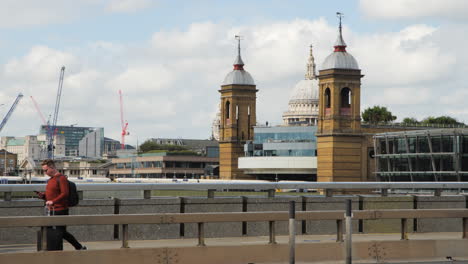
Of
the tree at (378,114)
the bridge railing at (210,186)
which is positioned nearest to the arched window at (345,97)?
the tree at (378,114)

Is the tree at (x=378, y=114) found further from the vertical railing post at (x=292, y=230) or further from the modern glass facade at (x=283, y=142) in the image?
the vertical railing post at (x=292, y=230)

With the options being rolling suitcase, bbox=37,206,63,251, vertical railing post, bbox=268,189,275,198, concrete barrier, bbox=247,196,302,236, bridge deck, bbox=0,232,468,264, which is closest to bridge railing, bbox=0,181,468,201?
vertical railing post, bbox=268,189,275,198

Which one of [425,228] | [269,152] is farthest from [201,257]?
[269,152]

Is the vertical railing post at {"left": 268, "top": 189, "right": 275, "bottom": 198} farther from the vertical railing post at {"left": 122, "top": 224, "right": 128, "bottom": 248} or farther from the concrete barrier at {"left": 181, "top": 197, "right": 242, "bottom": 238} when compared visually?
the vertical railing post at {"left": 122, "top": 224, "right": 128, "bottom": 248}

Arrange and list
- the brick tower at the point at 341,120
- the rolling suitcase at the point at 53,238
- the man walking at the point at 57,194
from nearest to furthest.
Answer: the rolling suitcase at the point at 53,238 < the man walking at the point at 57,194 < the brick tower at the point at 341,120

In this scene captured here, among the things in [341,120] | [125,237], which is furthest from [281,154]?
[125,237]

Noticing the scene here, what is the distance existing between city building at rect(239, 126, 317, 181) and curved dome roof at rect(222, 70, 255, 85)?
7782 millimetres

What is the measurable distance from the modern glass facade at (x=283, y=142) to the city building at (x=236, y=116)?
4334mm

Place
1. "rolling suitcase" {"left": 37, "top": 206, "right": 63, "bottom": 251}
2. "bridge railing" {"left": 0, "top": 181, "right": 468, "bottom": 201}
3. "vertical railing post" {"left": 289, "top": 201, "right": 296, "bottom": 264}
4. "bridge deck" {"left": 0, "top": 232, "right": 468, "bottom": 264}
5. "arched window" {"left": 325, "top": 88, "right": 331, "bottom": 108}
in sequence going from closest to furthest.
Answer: "vertical railing post" {"left": 289, "top": 201, "right": 296, "bottom": 264}, "rolling suitcase" {"left": 37, "top": 206, "right": 63, "bottom": 251}, "bridge deck" {"left": 0, "top": 232, "right": 468, "bottom": 264}, "bridge railing" {"left": 0, "top": 181, "right": 468, "bottom": 201}, "arched window" {"left": 325, "top": 88, "right": 331, "bottom": 108}

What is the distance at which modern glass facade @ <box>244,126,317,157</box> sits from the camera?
141 metres

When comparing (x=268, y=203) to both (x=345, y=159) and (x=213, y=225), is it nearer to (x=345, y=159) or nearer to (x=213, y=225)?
(x=213, y=225)

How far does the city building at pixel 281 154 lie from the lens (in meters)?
140

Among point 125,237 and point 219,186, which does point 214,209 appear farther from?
point 125,237

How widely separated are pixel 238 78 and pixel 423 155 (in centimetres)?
5111
